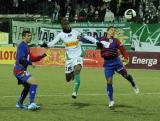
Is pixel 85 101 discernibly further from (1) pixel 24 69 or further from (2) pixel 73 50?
(1) pixel 24 69

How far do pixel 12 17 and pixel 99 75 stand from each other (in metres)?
15.3

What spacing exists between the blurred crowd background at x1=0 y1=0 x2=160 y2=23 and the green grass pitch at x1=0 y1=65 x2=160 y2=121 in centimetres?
1066

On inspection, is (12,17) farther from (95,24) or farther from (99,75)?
(99,75)

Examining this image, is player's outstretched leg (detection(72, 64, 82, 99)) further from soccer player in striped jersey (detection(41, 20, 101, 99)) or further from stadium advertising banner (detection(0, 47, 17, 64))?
stadium advertising banner (detection(0, 47, 17, 64))

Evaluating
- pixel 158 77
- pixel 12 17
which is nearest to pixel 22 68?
pixel 158 77

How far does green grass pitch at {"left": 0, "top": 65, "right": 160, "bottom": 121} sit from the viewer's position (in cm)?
1316

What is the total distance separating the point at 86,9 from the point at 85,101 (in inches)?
917

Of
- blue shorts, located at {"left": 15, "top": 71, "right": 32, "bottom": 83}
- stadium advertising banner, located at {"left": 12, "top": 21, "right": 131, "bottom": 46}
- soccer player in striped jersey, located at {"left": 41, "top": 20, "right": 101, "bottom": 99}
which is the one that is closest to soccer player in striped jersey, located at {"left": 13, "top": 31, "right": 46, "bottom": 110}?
blue shorts, located at {"left": 15, "top": 71, "right": 32, "bottom": 83}

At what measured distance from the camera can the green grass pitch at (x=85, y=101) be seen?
13.2 m

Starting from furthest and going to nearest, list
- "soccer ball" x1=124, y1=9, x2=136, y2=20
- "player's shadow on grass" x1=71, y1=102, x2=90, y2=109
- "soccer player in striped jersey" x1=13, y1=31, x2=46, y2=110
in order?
1. "soccer ball" x1=124, y1=9, x2=136, y2=20
2. "player's shadow on grass" x1=71, y1=102, x2=90, y2=109
3. "soccer player in striped jersey" x1=13, y1=31, x2=46, y2=110

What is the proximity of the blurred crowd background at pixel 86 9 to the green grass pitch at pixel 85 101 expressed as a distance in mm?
10661

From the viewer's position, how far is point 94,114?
13.6 metres

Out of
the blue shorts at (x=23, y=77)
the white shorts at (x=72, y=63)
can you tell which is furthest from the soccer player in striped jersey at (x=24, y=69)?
the white shorts at (x=72, y=63)

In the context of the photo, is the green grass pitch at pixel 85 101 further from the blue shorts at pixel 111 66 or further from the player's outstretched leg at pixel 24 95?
the blue shorts at pixel 111 66
